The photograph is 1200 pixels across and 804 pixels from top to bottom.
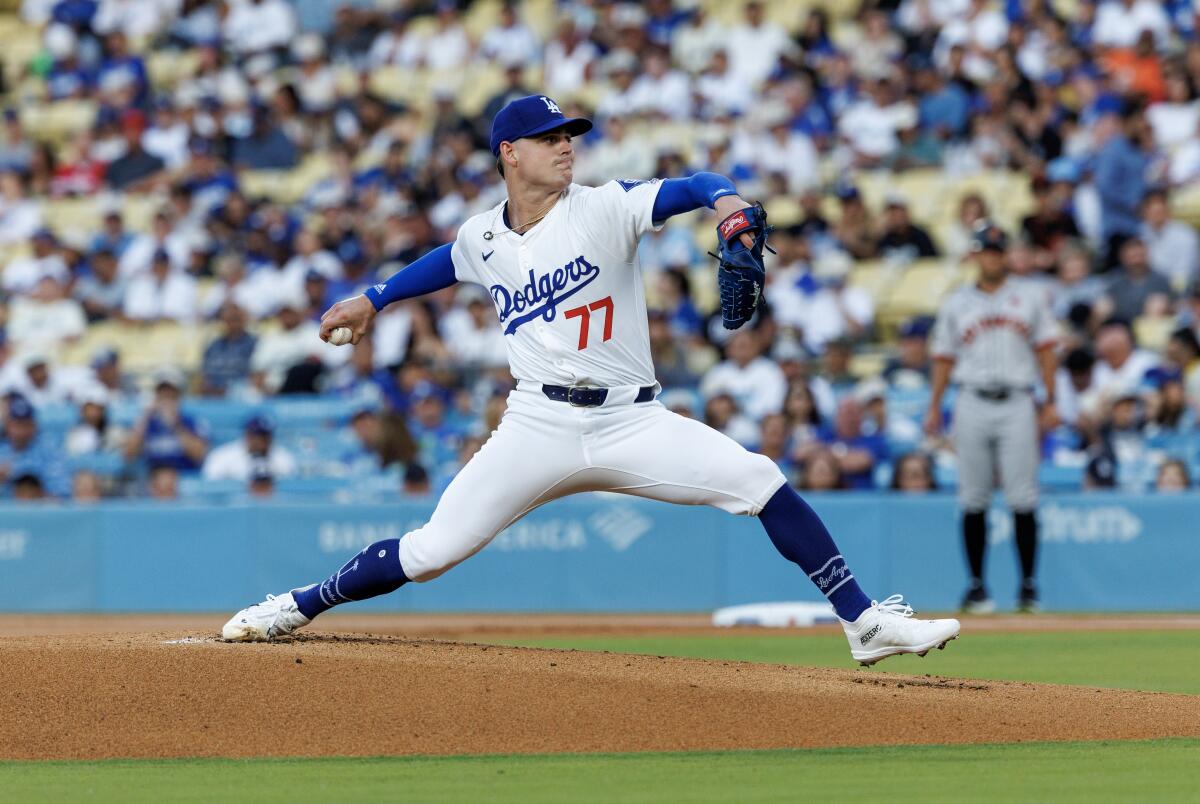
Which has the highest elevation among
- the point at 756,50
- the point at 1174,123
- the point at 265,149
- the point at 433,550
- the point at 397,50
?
the point at 397,50

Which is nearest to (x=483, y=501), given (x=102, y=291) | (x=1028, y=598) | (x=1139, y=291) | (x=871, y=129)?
(x=1028, y=598)

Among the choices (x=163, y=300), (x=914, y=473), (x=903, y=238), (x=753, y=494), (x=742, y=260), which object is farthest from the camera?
(x=163, y=300)

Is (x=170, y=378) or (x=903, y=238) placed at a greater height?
(x=903, y=238)

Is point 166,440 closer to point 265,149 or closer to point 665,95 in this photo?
point 265,149

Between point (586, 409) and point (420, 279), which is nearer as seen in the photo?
point (586, 409)

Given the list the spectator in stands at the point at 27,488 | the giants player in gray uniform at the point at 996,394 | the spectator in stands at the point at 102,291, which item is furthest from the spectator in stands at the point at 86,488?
Answer: the giants player in gray uniform at the point at 996,394

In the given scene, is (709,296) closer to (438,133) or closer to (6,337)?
(438,133)
